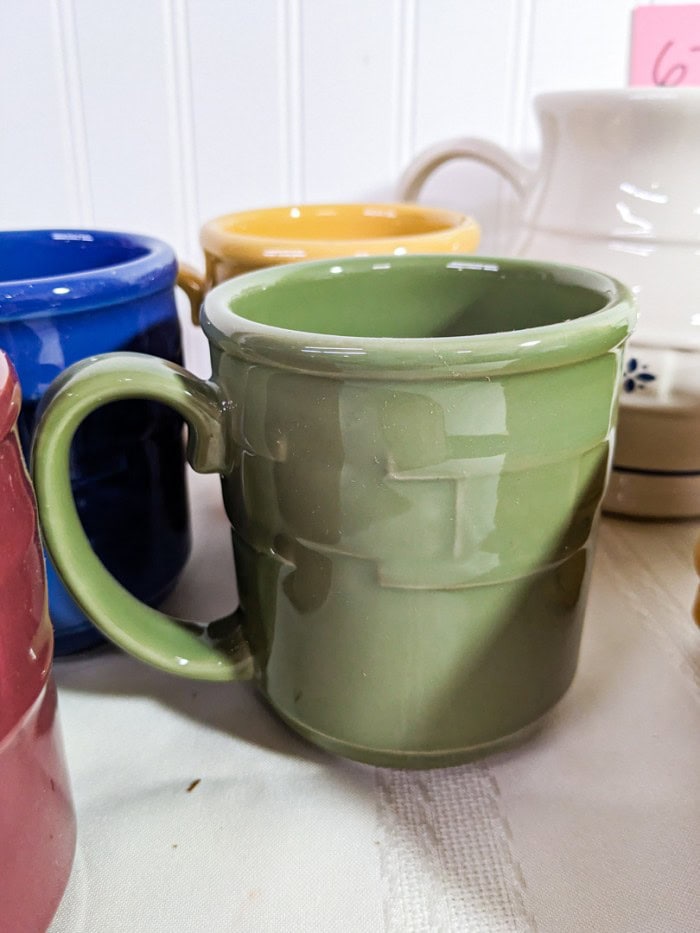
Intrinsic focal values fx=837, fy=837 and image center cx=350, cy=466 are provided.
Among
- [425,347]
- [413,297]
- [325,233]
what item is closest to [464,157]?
[325,233]

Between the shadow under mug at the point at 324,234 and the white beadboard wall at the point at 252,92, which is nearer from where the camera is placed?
the shadow under mug at the point at 324,234

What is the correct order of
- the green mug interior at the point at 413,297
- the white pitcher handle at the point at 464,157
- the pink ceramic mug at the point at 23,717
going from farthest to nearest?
1. the white pitcher handle at the point at 464,157
2. the green mug interior at the point at 413,297
3. the pink ceramic mug at the point at 23,717

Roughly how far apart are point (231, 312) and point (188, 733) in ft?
0.52

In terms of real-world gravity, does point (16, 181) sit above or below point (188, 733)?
above

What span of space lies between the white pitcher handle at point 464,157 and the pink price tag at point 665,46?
13 centimetres

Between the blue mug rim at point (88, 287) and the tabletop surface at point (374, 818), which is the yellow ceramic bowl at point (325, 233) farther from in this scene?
the tabletop surface at point (374, 818)

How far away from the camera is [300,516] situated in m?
0.26

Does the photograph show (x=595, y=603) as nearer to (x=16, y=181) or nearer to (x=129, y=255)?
(x=129, y=255)

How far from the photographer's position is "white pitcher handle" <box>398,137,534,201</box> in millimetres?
490

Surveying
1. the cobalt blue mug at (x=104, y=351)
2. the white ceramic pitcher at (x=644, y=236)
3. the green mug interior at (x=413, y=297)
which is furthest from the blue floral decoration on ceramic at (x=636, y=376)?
the cobalt blue mug at (x=104, y=351)

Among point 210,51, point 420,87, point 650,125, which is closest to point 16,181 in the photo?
point 210,51

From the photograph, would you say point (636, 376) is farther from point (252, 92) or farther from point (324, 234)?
point (252, 92)

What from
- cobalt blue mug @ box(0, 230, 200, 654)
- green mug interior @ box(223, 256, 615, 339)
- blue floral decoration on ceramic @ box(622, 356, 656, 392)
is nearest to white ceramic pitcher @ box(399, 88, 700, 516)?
blue floral decoration on ceramic @ box(622, 356, 656, 392)

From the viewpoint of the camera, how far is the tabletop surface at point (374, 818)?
0.80ft
